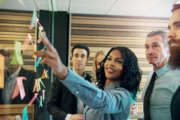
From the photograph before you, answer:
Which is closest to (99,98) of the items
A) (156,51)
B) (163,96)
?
(163,96)

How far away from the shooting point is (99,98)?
0.82 m

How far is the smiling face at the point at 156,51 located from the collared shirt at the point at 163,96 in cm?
46

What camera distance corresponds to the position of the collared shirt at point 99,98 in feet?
2.49

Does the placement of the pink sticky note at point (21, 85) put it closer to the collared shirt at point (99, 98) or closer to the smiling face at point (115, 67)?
the collared shirt at point (99, 98)

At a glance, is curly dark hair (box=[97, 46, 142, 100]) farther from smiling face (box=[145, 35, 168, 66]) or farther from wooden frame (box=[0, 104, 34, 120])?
wooden frame (box=[0, 104, 34, 120])

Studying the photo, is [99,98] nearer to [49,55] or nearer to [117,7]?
[49,55]

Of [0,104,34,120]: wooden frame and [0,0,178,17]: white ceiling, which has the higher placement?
[0,0,178,17]: white ceiling

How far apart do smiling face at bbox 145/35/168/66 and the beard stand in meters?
0.55

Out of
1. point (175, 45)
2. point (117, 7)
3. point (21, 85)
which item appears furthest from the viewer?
point (117, 7)

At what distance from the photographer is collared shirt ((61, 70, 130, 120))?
29.8 inches

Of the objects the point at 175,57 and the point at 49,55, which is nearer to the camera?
the point at 49,55

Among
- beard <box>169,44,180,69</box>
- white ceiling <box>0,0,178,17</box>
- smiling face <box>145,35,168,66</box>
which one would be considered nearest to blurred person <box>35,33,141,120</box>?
beard <box>169,44,180,69</box>

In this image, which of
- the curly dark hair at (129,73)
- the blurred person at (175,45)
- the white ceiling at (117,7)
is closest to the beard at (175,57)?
the blurred person at (175,45)

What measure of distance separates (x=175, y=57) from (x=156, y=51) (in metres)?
0.66
